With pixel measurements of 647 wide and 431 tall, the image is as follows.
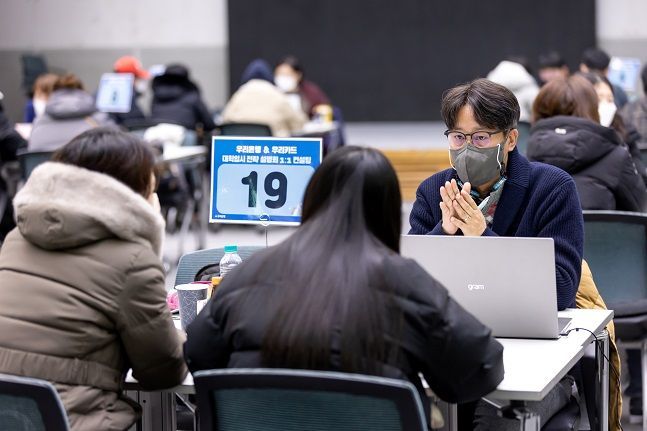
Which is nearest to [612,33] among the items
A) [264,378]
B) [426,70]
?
[426,70]

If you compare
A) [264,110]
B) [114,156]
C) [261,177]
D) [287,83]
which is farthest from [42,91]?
[114,156]

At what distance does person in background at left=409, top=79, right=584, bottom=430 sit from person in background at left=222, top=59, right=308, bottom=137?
523cm

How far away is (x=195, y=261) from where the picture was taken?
3.71 meters

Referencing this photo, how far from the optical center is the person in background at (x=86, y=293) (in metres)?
Result: 2.48

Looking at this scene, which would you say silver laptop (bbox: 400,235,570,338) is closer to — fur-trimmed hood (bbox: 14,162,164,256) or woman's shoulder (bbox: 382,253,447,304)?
woman's shoulder (bbox: 382,253,447,304)

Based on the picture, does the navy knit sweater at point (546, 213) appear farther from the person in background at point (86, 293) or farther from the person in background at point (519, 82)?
the person in background at point (519, 82)

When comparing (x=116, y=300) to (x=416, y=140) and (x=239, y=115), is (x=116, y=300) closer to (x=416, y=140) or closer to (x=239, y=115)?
(x=239, y=115)

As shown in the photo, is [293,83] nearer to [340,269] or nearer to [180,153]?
[180,153]

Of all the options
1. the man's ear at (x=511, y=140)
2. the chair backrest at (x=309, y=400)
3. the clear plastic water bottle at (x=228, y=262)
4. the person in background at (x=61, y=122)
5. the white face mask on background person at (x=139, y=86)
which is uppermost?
the man's ear at (x=511, y=140)

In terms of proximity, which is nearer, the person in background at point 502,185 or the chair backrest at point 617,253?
the person in background at point 502,185

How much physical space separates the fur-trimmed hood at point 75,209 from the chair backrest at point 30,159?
13.7 ft

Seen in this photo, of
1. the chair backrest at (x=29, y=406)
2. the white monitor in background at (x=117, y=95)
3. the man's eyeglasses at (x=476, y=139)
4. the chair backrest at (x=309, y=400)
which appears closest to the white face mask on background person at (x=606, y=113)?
the man's eyeglasses at (x=476, y=139)

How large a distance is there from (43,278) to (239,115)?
252 inches

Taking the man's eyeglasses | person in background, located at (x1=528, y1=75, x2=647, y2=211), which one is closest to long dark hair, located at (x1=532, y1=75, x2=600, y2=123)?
person in background, located at (x1=528, y1=75, x2=647, y2=211)
